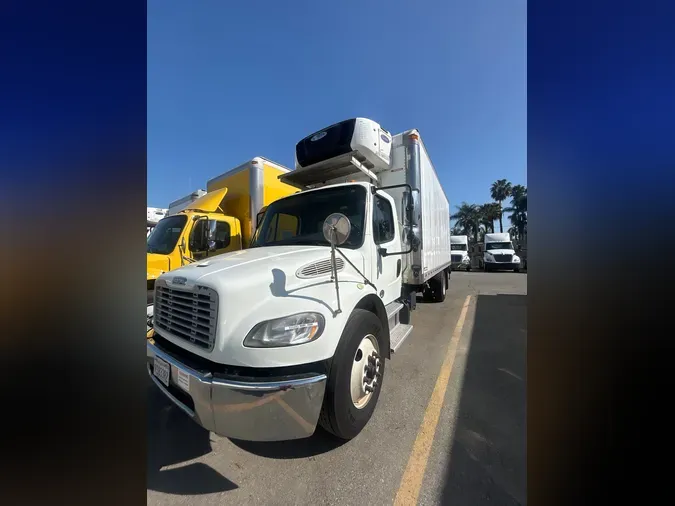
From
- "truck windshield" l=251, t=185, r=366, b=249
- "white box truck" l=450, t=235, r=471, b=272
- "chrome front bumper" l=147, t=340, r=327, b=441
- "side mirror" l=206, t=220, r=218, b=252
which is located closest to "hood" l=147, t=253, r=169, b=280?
"side mirror" l=206, t=220, r=218, b=252

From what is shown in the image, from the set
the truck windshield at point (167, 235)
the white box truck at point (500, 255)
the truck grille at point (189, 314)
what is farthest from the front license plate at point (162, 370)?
the white box truck at point (500, 255)

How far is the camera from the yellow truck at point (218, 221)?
4809 millimetres

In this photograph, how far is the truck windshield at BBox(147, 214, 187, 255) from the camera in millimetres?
4879

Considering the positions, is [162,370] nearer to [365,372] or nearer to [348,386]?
[348,386]

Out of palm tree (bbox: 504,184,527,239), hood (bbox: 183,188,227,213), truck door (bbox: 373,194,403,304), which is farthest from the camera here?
hood (bbox: 183,188,227,213)

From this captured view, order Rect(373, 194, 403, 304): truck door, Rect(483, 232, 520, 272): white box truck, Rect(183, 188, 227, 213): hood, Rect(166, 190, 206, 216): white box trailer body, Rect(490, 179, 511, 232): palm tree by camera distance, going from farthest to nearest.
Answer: Rect(490, 179, 511, 232): palm tree
Rect(483, 232, 520, 272): white box truck
Rect(166, 190, 206, 216): white box trailer body
Rect(183, 188, 227, 213): hood
Rect(373, 194, 403, 304): truck door

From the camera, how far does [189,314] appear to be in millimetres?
2035

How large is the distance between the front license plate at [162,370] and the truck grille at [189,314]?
0.23 m

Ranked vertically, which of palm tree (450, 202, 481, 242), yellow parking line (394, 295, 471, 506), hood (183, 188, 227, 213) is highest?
palm tree (450, 202, 481, 242)

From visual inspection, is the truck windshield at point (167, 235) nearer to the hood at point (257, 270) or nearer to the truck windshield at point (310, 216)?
the truck windshield at point (310, 216)

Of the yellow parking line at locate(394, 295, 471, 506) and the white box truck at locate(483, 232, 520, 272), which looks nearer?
the yellow parking line at locate(394, 295, 471, 506)

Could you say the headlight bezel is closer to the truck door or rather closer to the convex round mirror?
the convex round mirror
